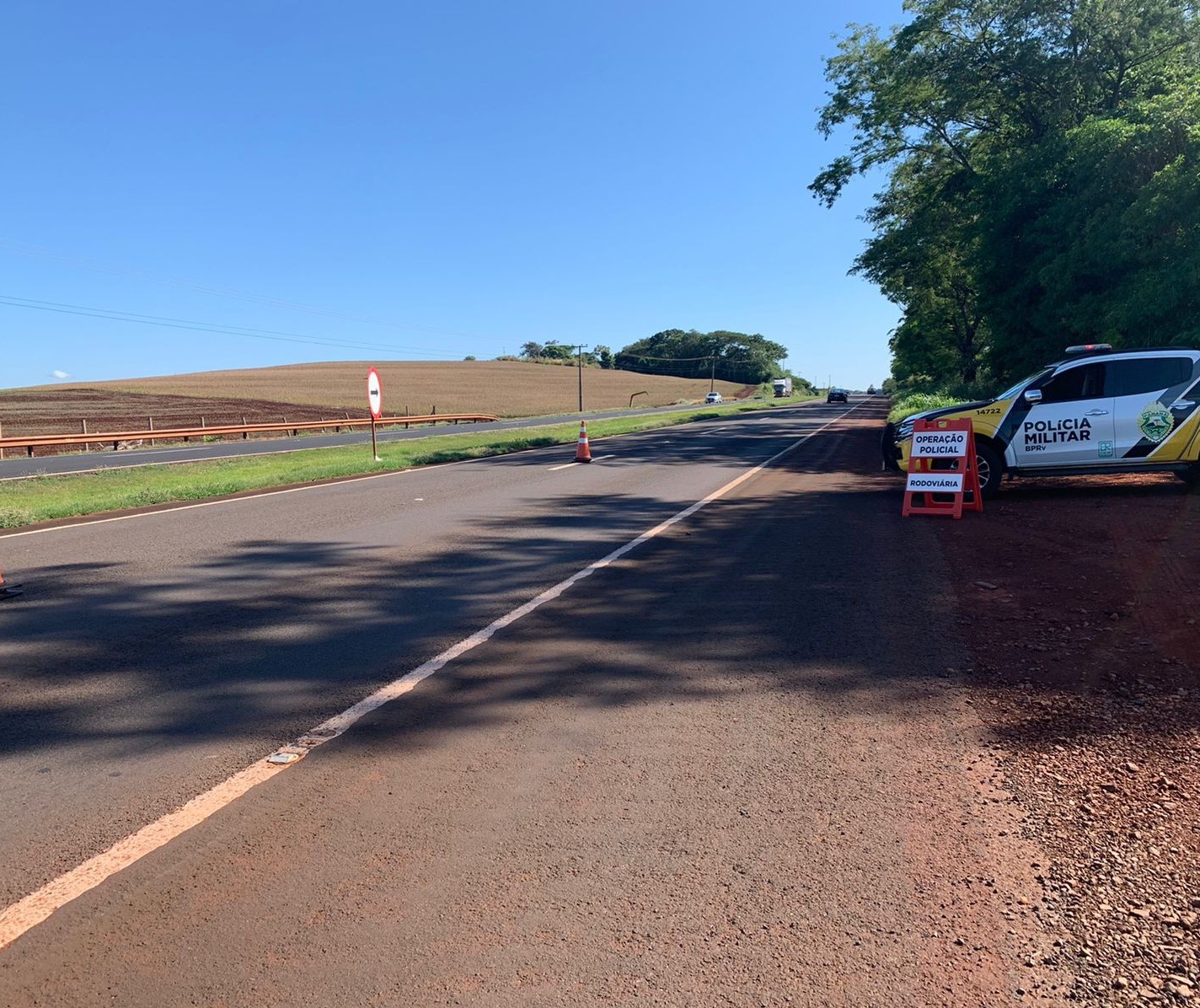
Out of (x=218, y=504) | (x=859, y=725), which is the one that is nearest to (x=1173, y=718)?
(x=859, y=725)

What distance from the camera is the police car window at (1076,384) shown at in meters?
11.9

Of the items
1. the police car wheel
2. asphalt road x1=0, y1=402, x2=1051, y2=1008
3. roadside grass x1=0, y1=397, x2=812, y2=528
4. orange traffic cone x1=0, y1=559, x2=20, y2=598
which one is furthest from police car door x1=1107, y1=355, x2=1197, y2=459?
roadside grass x1=0, y1=397, x2=812, y2=528

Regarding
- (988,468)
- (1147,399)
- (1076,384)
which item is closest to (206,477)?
(988,468)

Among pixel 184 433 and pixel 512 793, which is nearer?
pixel 512 793

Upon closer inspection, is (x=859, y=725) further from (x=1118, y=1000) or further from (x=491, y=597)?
(x=491, y=597)

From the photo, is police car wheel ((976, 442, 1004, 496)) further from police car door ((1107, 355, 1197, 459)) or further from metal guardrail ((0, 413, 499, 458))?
metal guardrail ((0, 413, 499, 458))

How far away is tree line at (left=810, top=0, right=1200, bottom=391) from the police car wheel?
7.45 metres

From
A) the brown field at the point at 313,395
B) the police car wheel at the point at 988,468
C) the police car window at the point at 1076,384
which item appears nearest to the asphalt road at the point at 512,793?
the police car wheel at the point at 988,468

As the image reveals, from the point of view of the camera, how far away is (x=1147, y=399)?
1173cm

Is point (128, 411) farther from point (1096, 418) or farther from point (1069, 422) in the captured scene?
point (1096, 418)

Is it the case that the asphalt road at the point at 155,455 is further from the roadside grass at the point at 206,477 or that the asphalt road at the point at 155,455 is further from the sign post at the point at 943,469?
the sign post at the point at 943,469

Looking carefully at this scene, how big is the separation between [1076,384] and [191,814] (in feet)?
39.9

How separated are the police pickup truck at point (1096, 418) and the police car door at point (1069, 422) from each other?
0.04 feet

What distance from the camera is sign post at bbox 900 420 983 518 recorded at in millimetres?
11289
